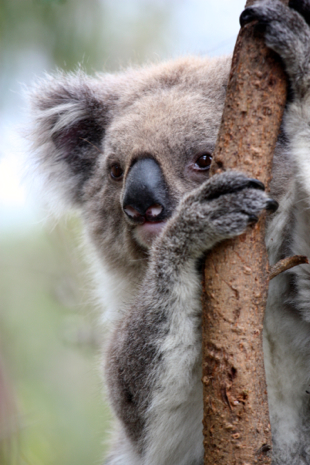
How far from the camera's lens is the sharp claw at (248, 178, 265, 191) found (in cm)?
179

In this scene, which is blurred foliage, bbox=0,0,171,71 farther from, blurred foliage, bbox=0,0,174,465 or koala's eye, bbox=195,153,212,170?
koala's eye, bbox=195,153,212,170

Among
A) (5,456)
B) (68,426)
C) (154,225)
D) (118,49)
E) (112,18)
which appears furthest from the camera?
(118,49)

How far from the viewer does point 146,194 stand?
257 cm

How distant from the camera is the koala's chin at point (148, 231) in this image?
103 inches

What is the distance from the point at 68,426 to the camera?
18.0 feet

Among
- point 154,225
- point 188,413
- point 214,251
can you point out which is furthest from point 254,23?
point 188,413

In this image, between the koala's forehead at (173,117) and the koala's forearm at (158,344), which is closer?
the koala's forearm at (158,344)

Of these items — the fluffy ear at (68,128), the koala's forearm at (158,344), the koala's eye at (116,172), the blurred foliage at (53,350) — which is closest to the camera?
the koala's forearm at (158,344)

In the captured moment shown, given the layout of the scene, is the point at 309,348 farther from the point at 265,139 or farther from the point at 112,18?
the point at 112,18

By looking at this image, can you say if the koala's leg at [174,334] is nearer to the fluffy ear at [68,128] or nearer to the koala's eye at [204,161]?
the koala's eye at [204,161]

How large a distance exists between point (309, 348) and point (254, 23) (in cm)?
144

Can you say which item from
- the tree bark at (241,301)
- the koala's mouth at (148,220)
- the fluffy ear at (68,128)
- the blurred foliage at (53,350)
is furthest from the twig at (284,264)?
the fluffy ear at (68,128)

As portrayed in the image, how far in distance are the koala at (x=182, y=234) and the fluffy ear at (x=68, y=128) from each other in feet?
0.69

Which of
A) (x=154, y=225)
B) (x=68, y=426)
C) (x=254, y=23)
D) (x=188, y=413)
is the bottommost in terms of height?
(x=68, y=426)
